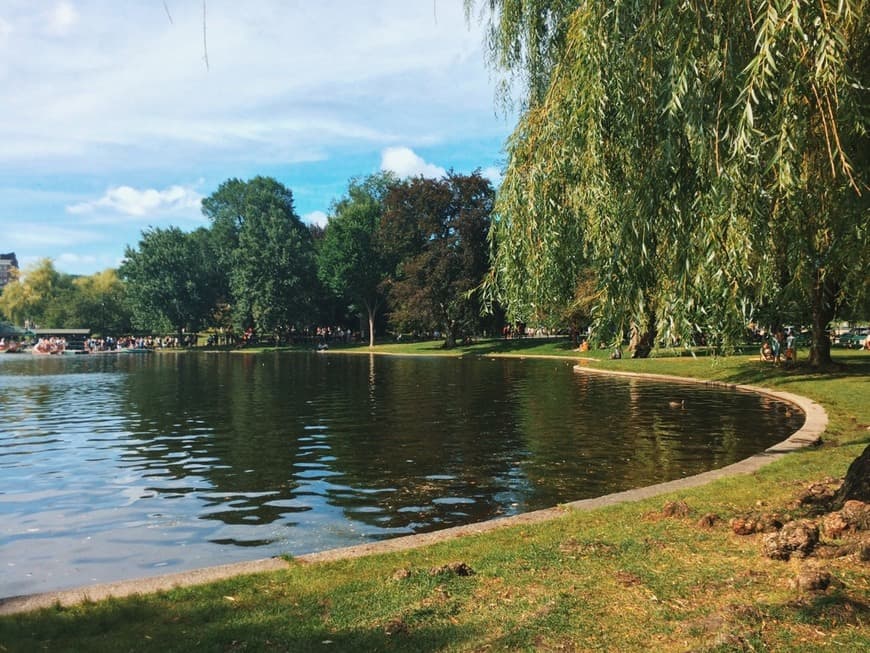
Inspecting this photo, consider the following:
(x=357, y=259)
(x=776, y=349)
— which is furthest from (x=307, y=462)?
(x=357, y=259)

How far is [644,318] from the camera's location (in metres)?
7.72

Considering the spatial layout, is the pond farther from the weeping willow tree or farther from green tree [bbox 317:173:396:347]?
green tree [bbox 317:173:396:347]

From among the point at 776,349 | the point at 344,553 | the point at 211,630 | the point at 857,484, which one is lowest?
the point at 344,553

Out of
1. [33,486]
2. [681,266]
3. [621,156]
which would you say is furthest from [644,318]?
[33,486]

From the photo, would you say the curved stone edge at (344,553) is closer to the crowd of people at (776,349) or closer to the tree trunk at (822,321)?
the tree trunk at (822,321)

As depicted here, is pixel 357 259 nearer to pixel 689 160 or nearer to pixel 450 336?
pixel 450 336

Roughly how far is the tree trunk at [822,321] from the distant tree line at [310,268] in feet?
120

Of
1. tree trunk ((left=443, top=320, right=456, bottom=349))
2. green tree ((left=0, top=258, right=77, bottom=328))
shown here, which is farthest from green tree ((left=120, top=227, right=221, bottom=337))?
green tree ((left=0, top=258, right=77, bottom=328))

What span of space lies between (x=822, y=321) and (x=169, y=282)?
82419mm

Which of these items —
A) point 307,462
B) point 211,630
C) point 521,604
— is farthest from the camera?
point 307,462

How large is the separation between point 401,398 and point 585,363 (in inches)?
779

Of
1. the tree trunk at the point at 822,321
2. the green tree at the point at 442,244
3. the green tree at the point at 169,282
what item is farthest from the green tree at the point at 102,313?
the tree trunk at the point at 822,321

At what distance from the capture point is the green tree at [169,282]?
93.6 meters

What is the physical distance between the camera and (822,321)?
89.5ft
